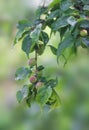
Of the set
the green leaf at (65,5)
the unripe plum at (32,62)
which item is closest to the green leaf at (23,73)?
the unripe plum at (32,62)

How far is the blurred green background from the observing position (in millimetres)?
1195

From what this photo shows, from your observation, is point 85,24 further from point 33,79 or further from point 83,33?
point 33,79

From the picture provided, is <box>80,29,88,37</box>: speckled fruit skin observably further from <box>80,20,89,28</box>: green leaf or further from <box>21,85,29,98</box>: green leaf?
Answer: <box>21,85,29,98</box>: green leaf

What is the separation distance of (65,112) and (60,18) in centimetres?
55

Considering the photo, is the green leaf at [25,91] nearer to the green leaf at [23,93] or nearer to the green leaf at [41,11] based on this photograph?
the green leaf at [23,93]

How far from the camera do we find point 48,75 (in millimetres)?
788

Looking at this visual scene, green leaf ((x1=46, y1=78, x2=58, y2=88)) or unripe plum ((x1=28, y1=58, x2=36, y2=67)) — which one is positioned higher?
unripe plum ((x1=28, y1=58, x2=36, y2=67))

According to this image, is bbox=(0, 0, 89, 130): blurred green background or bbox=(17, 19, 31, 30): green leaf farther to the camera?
bbox=(0, 0, 89, 130): blurred green background

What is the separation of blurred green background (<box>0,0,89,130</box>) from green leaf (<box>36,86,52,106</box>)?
0.21 ft

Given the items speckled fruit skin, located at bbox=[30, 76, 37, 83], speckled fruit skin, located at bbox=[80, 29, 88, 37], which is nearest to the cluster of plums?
speckled fruit skin, located at bbox=[30, 76, 37, 83]

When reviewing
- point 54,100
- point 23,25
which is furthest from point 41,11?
point 54,100

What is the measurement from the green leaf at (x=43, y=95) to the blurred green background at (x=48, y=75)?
0.06 metres

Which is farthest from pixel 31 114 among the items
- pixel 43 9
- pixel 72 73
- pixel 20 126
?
pixel 43 9

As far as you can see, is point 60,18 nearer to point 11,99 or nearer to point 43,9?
point 43,9
